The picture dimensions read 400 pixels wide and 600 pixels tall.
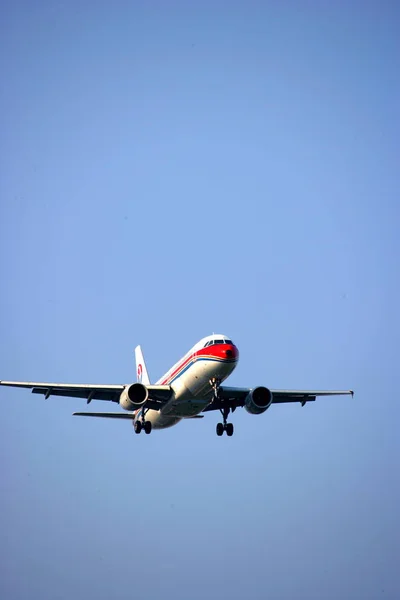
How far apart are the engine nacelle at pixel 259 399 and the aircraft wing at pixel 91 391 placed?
16.5 ft

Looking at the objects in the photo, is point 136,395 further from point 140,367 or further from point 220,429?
point 140,367

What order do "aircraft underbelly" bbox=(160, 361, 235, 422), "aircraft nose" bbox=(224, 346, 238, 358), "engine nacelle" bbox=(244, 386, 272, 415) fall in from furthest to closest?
1. "engine nacelle" bbox=(244, 386, 272, 415)
2. "aircraft underbelly" bbox=(160, 361, 235, 422)
3. "aircraft nose" bbox=(224, 346, 238, 358)

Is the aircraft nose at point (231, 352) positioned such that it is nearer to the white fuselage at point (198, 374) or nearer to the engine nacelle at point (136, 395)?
the white fuselage at point (198, 374)

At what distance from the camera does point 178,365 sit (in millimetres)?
54562

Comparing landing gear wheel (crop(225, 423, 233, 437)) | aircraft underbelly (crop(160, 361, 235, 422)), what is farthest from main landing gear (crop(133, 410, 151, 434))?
landing gear wheel (crop(225, 423, 233, 437))

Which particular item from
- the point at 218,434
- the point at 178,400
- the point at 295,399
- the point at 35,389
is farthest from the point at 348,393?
the point at 35,389

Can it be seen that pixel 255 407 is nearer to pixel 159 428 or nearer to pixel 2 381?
pixel 159 428

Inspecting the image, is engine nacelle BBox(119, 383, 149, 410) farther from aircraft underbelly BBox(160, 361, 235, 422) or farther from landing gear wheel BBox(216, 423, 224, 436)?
landing gear wheel BBox(216, 423, 224, 436)

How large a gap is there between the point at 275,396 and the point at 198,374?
42.6 ft

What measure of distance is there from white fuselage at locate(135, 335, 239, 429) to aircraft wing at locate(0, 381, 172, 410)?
0.60m

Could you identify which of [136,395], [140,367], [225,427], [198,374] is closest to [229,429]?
[225,427]

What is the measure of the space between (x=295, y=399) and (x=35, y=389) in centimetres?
1807

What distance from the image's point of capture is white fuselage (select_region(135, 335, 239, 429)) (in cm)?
5000

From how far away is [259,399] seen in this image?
184 ft
